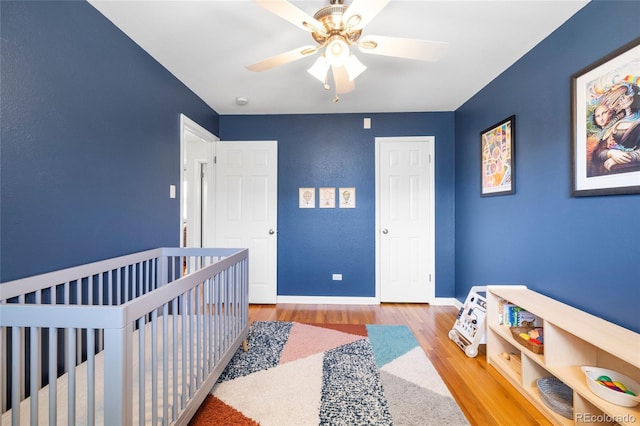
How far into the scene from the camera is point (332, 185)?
11.1 ft

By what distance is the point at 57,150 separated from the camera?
1.41 m

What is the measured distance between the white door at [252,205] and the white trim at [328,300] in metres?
0.22

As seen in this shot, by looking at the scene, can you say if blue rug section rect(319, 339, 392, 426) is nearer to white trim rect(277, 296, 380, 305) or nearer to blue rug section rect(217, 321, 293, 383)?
blue rug section rect(217, 321, 293, 383)

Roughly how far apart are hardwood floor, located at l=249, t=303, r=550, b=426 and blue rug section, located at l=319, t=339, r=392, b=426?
0.48 metres

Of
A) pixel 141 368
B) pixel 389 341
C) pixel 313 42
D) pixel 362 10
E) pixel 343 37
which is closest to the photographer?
pixel 141 368

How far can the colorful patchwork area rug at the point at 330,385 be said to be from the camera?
1502 mm

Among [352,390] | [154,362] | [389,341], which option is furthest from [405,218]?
[154,362]

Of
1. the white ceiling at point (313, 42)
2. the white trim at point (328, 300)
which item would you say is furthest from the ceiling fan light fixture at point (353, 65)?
the white trim at point (328, 300)

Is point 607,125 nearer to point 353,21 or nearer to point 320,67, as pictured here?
point 353,21

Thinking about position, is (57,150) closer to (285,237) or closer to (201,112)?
(201,112)

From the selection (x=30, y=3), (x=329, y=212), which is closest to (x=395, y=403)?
(x=329, y=212)

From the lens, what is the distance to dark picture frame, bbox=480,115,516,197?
7.30 feet

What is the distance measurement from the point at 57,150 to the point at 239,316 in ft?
4.82

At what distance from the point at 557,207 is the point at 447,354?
1348 mm
